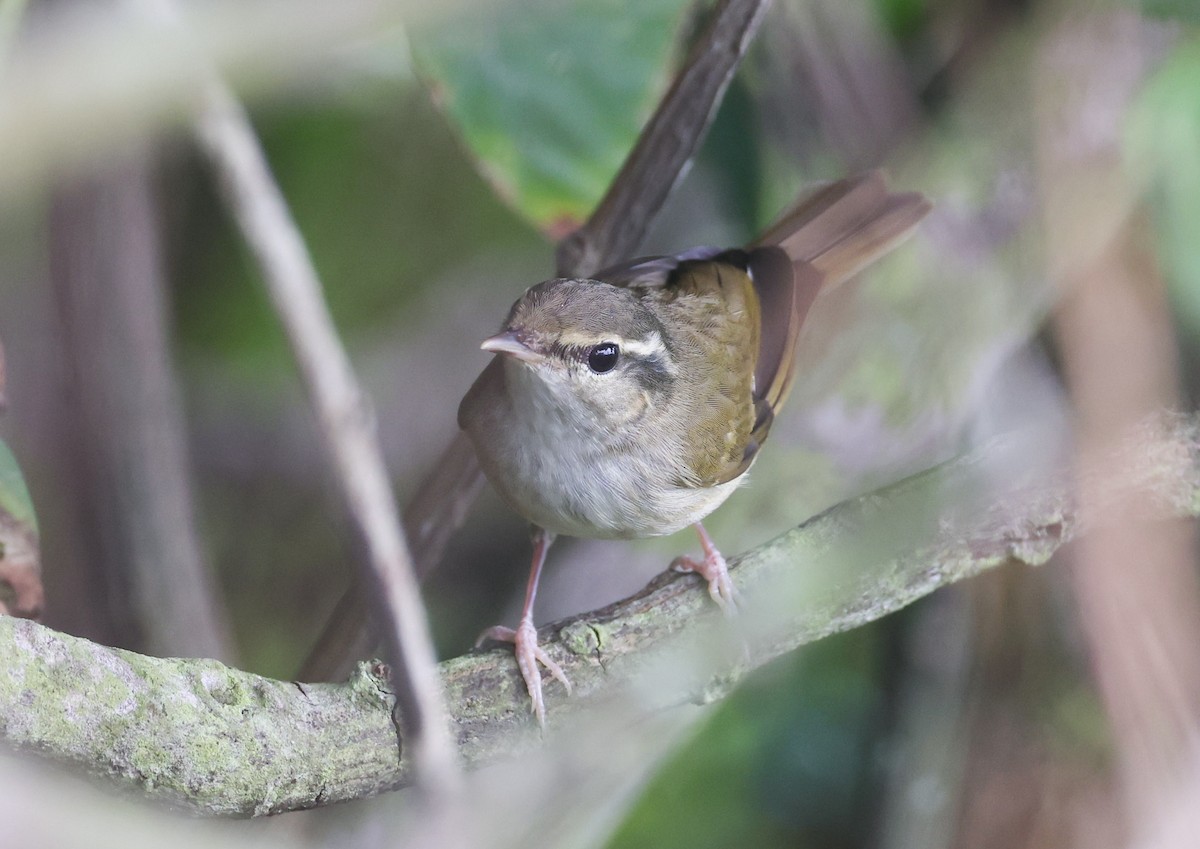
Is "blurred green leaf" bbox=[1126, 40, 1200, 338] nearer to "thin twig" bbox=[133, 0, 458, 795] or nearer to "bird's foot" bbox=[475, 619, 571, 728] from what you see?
"bird's foot" bbox=[475, 619, 571, 728]

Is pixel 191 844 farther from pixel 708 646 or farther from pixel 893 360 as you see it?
pixel 893 360

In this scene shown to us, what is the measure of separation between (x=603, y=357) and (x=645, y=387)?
0.69 ft

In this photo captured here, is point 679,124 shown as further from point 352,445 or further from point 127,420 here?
point 352,445

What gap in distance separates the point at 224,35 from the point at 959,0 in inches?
117

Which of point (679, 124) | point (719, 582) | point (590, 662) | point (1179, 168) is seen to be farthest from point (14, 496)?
point (1179, 168)

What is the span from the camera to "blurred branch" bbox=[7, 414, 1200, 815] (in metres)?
1.32

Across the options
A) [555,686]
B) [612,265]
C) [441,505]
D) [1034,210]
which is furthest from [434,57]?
[1034,210]

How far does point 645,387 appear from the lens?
2441 mm

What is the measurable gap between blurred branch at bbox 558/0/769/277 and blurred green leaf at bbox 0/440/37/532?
1.27 metres

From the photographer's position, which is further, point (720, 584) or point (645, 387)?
point (645, 387)

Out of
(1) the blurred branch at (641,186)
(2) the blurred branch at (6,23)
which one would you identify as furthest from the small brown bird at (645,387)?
(2) the blurred branch at (6,23)

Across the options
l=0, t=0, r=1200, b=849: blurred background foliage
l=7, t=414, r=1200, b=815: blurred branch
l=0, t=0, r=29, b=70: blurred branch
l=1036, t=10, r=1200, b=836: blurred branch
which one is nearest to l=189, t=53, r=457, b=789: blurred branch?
l=7, t=414, r=1200, b=815: blurred branch

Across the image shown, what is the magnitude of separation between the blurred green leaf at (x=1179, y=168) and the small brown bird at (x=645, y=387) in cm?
72

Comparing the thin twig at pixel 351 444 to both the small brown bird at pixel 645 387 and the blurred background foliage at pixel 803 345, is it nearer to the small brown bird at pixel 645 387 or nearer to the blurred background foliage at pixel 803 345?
the small brown bird at pixel 645 387
